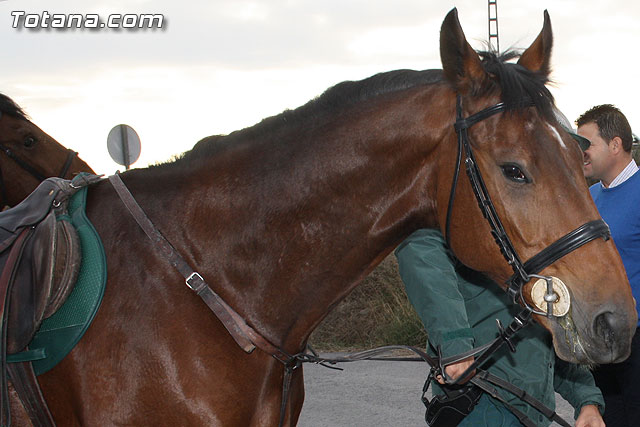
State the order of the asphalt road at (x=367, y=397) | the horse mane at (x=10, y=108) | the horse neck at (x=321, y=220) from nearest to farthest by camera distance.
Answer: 1. the horse neck at (x=321, y=220)
2. the horse mane at (x=10, y=108)
3. the asphalt road at (x=367, y=397)

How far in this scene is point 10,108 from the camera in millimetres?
5625

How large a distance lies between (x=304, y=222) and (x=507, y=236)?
74cm

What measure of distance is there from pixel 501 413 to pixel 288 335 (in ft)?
Result: 3.81

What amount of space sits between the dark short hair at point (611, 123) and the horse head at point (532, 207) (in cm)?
176

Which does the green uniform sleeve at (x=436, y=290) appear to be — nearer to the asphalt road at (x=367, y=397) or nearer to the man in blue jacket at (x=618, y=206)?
the man in blue jacket at (x=618, y=206)

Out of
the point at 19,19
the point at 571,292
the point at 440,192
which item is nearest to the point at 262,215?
the point at 440,192

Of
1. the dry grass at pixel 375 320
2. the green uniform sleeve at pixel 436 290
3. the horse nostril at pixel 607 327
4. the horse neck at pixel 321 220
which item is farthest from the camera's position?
the dry grass at pixel 375 320

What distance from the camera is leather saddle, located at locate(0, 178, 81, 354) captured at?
2467 millimetres

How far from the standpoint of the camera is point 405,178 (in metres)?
2.56

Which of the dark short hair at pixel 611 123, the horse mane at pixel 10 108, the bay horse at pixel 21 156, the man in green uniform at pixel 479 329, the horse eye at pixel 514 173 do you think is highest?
the horse mane at pixel 10 108

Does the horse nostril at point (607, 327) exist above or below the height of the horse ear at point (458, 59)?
below

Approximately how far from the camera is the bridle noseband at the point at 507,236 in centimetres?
220

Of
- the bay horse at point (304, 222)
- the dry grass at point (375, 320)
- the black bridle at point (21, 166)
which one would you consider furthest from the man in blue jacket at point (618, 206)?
the dry grass at point (375, 320)

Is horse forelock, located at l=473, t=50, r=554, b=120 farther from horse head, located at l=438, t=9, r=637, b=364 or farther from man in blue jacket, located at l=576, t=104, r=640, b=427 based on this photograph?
man in blue jacket, located at l=576, t=104, r=640, b=427
